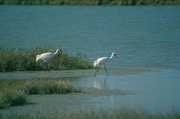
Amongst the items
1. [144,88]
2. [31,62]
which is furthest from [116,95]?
[31,62]

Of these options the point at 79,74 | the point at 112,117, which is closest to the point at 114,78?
the point at 79,74

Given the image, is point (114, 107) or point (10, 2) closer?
point (114, 107)

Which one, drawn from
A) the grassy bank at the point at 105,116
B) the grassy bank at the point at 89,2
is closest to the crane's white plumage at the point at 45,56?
the grassy bank at the point at 105,116

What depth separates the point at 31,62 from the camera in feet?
86.8

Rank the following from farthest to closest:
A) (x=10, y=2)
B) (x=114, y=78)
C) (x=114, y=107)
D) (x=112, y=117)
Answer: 1. (x=10, y=2)
2. (x=114, y=78)
3. (x=114, y=107)
4. (x=112, y=117)

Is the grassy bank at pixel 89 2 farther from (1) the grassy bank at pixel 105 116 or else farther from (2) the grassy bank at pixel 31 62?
(1) the grassy bank at pixel 105 116

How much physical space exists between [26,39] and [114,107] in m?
30.5

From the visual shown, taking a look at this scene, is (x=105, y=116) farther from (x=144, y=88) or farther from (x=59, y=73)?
(x=59, y=73)

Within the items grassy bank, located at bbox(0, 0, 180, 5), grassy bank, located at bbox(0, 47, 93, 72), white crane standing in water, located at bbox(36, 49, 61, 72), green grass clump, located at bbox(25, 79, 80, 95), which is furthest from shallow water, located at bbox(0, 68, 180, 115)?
grassy bank, located at bbox(0, 0, 180, 5)

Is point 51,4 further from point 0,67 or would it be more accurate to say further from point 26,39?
point 0,67

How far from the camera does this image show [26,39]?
47906mm

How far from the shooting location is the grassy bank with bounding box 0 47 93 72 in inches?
1020

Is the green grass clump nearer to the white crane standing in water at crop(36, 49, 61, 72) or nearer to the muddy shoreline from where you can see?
the muddy shoreline

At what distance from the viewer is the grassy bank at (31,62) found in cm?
2590
